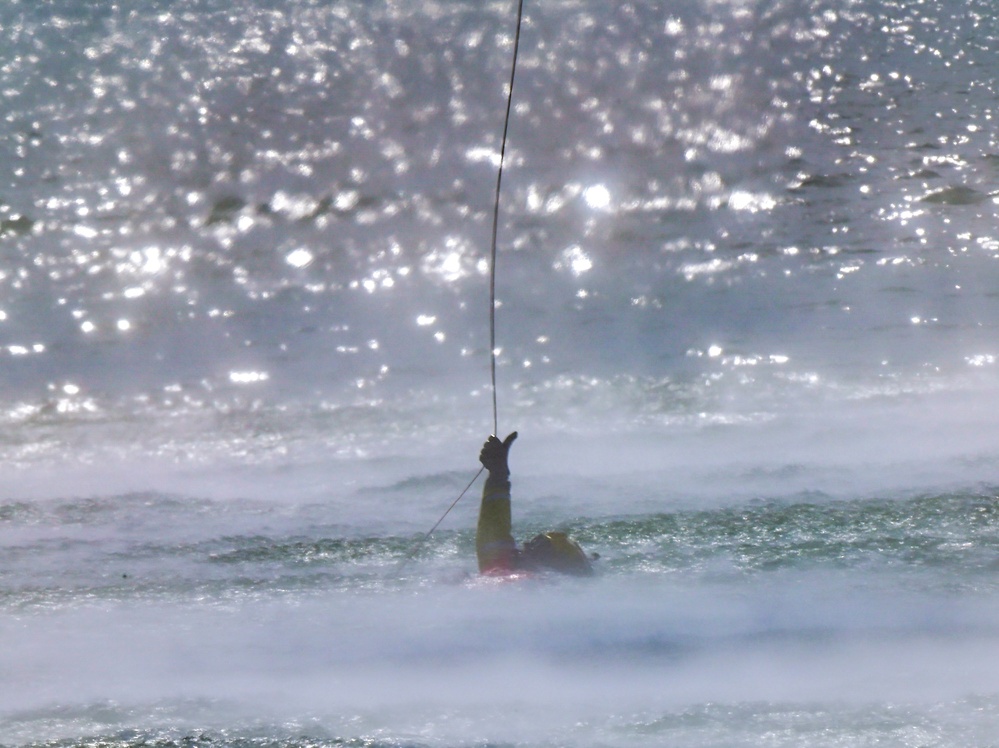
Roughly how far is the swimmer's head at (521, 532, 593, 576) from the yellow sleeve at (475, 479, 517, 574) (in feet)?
0.15

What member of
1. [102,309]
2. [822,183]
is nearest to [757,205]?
[822,183]

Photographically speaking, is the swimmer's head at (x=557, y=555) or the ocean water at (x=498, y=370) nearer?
the ocean water at (x=498, y=370)

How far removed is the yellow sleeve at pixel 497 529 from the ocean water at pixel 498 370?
0.29ft

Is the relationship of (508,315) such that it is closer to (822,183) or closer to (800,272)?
(800,272)

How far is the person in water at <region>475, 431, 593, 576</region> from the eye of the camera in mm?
3281

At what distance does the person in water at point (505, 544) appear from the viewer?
3281 millimetres

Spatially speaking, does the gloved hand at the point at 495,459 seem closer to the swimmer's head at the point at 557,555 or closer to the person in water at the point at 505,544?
the person in water at the point at 505,544

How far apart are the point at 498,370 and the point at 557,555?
5.12ft

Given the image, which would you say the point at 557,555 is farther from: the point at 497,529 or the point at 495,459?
the point at 495,459

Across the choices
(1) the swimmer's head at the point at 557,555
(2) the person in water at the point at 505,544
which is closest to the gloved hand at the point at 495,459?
(2) the person in water at the point at 505,544

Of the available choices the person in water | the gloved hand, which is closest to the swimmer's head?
the person in water

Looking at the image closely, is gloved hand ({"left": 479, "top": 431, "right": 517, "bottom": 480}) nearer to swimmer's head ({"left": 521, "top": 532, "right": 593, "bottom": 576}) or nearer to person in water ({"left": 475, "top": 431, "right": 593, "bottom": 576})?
person in water ({"left": 475, "top": 431, "right": 593, "bottom": 576})

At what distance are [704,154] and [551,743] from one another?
483 cm

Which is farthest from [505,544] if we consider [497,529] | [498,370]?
[498,370]
